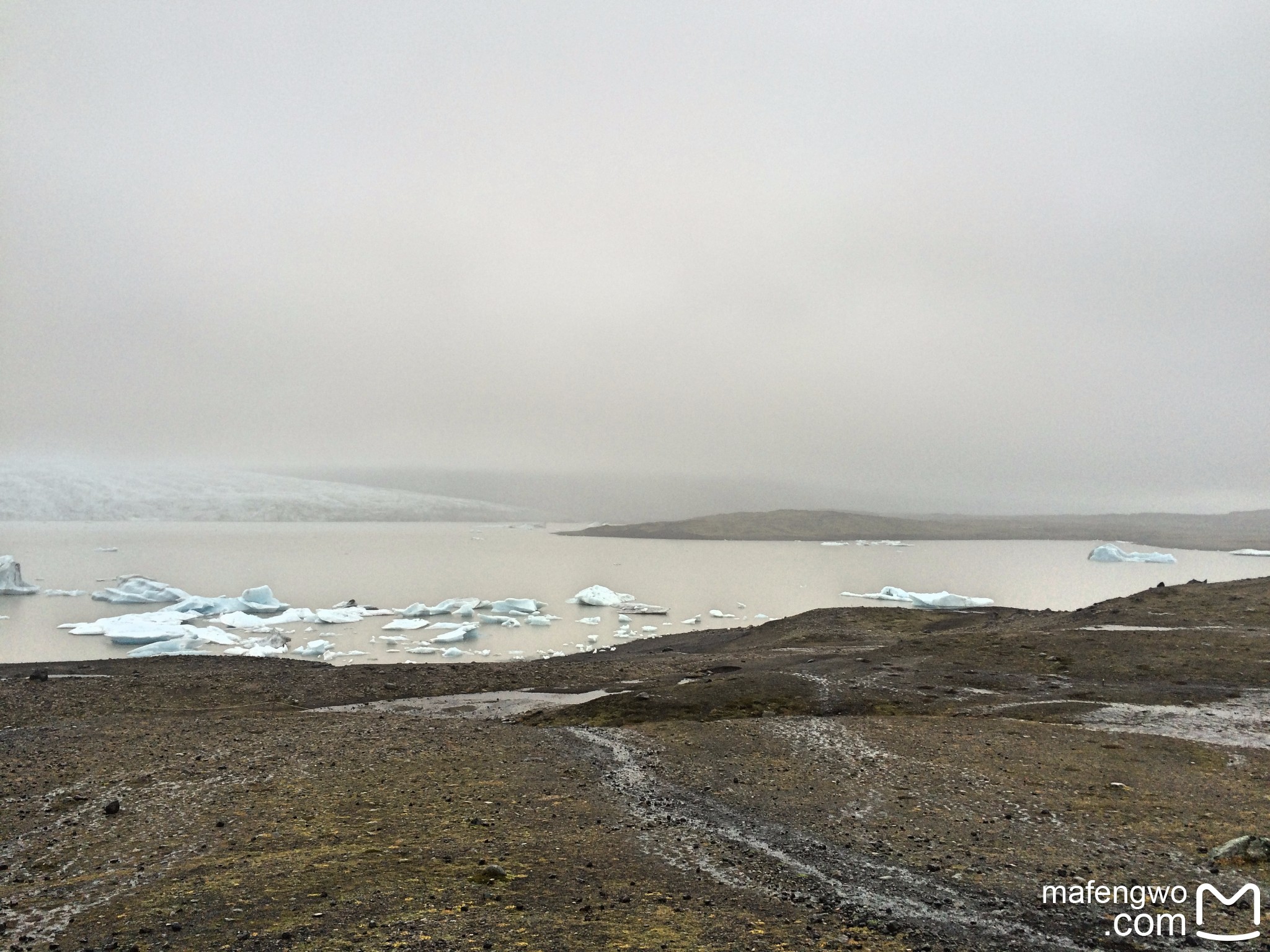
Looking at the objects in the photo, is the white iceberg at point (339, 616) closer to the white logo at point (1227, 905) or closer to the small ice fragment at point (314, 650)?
the small ice fragment at point (314, 650)

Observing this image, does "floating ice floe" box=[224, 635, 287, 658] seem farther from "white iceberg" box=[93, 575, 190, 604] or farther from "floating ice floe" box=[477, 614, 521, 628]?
"white iceberg" box=[93, 575, 190, 604]

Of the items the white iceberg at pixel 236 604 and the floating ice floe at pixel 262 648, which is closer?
the floating ice floe at pixel 262 648

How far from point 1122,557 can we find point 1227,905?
8657 cm

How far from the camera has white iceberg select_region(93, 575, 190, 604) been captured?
121 feet

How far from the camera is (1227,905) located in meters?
5.95

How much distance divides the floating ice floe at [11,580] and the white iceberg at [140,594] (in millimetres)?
4670

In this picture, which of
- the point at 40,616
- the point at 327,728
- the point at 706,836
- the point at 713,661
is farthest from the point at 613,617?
the point at 706,836

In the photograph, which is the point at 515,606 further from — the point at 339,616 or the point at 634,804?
the point at 634,804

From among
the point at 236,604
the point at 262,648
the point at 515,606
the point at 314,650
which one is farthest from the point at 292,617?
the point at 515,606

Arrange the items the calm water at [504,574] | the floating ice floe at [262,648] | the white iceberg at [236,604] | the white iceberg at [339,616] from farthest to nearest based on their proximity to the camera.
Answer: the white iceberg at [236,604] → the white iceberg at [339,616] → the calm water at [504,574] → the floating ice floe at [262,648]

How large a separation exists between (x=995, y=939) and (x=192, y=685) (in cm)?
1835

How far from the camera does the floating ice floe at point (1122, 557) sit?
7217 cm

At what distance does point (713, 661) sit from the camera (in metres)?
21.7

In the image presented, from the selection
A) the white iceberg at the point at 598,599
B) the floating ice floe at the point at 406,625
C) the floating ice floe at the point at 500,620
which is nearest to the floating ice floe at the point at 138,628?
the floating ice floe at the point at 406,625
